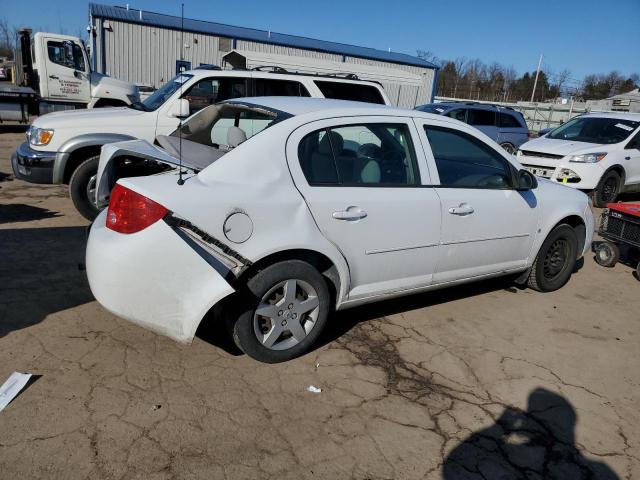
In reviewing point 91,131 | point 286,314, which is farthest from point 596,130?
point 286,314

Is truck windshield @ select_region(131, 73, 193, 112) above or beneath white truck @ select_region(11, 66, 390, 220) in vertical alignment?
above

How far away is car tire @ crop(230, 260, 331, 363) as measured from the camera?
10.4 feet

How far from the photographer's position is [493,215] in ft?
13.9

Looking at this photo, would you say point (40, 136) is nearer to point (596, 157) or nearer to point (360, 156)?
point (360, 156)

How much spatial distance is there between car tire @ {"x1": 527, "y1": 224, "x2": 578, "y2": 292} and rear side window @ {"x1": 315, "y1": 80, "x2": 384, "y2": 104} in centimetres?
398

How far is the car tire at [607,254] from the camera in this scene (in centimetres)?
638

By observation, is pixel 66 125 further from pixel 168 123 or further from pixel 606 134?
pixel 606 134

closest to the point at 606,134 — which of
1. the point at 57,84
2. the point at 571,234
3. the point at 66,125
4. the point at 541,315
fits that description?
the point at 571,234

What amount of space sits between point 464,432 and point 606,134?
9.70 m

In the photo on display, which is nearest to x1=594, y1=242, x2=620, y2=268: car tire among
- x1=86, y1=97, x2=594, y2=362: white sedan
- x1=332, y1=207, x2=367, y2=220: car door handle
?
x1=86, y1=97, x2=594, y2=362: white sedan

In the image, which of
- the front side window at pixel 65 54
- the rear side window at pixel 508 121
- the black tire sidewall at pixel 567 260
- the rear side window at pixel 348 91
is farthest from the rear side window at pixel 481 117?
the front side window at pixel 65 54

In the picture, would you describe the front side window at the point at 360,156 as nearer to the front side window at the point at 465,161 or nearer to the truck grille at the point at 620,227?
the front side window at the point at 465,161

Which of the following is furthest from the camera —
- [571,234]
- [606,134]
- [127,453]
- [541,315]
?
[606,134]

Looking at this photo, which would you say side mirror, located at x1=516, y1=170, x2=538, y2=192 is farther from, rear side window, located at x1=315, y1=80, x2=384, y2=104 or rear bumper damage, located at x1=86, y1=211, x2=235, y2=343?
rear side window, located at x1=315, y1=80, x2=384, y2=104
